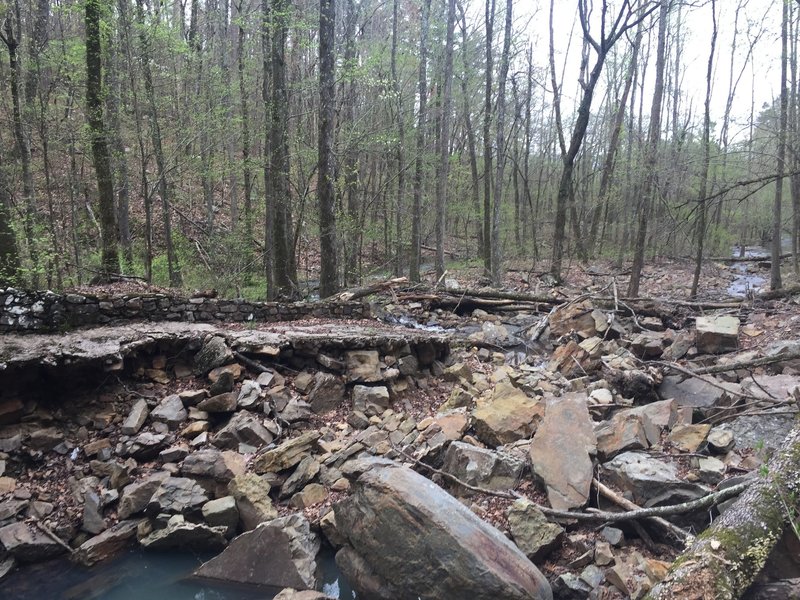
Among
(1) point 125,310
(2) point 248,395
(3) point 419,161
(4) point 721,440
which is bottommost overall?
(2) point 248,395

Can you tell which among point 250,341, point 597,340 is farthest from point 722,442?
point 250,341

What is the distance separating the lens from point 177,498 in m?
5.13

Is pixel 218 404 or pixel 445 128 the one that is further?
pixel 445 128

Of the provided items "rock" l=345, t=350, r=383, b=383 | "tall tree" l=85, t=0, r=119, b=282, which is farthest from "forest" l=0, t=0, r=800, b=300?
"rock" l=345, t=350, r=383, b=383

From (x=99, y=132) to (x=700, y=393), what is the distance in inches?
481

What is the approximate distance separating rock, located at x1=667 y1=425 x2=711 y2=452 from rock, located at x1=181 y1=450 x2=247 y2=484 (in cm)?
468

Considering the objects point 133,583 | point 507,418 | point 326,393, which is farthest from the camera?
point 326,393

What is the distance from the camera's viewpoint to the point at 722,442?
4785 millimetres

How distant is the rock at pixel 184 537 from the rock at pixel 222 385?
1974 mm

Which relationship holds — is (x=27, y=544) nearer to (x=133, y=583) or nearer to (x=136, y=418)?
(x=133, y=583)

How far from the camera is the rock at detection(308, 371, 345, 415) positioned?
7.07 m

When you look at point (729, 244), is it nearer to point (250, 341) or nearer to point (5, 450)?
point (250, 341)

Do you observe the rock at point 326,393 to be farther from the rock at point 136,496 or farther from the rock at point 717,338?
the rock at point 717,338

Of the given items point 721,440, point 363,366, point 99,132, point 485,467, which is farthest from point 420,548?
point 99,132
